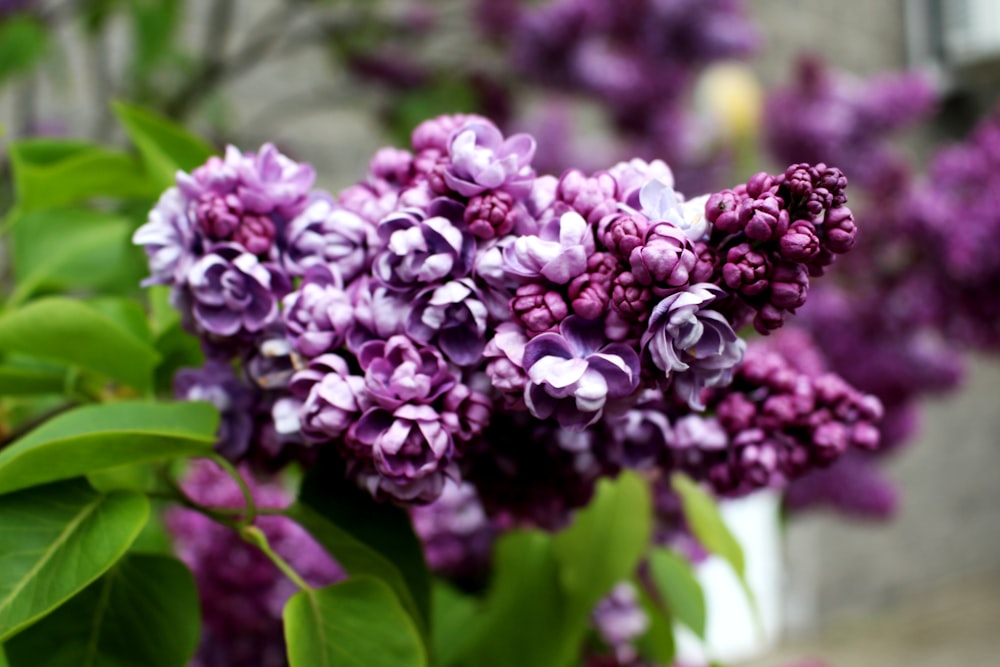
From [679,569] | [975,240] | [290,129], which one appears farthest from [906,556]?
[679,569]

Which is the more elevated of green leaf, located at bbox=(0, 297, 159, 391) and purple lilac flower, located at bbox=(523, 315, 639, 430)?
purple lilac flower, located at bbox=(523, 315, 639, 430)

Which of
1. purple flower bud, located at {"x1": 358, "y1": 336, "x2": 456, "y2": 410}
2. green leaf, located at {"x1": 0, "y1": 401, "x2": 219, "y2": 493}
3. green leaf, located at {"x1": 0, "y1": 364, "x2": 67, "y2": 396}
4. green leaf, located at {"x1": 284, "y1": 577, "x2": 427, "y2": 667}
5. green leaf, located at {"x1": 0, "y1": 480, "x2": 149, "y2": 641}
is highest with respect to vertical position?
purple flower bud, located at {"x1": 358, "y1": 336, "x2": 456, "y2": 410}

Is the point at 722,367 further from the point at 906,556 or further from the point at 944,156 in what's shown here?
the point at 906,556

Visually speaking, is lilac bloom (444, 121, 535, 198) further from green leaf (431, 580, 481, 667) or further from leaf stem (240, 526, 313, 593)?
green leaf (431, 580, 481, 667)

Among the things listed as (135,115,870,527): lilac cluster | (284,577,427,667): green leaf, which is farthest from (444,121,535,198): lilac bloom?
(284,577,427,667): green leaf

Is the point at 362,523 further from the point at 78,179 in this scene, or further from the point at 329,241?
the point at 78,179

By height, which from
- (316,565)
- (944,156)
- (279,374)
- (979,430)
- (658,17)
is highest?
(658,17)
